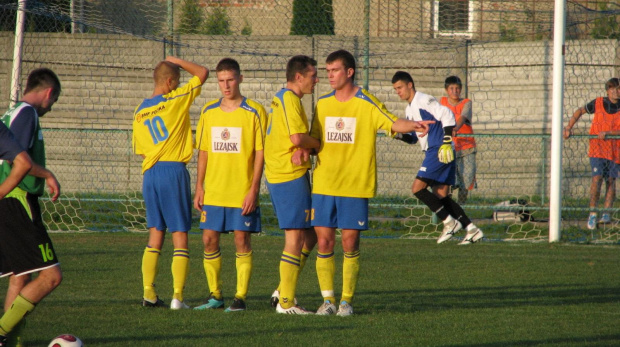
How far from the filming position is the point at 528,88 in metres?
17.0

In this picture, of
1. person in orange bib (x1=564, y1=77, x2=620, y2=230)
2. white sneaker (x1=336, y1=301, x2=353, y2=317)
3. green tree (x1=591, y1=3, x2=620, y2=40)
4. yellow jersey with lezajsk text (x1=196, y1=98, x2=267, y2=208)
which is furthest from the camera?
green tree (x1=591, y1=3, x2=620, y2=40)

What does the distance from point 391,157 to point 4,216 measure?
1177 cm

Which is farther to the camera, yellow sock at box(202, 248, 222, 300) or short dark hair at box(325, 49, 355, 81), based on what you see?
yellow sock at box(202, 248, 222, 300)

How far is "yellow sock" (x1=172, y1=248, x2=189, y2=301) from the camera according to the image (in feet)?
22.0

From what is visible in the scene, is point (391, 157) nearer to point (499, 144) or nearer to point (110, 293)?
point (499, 144)

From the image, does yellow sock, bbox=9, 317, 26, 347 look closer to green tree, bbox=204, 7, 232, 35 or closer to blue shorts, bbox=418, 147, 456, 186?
blue shorts, bbox=418, 147, 456, 186

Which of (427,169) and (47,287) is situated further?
(427,169)

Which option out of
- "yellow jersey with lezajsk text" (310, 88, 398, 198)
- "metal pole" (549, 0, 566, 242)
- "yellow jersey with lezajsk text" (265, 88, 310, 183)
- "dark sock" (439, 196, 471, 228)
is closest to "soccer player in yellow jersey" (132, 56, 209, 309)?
"yellow jersey with lezajsk text" (265, 88, 310, 183)

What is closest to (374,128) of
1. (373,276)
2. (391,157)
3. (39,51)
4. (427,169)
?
(373,276)

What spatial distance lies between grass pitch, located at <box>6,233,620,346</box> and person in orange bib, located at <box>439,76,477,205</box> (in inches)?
107

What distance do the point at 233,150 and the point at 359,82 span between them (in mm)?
10464

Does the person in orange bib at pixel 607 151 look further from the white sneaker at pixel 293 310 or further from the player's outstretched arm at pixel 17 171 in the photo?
the player's outstretched arm at pixel 17 171

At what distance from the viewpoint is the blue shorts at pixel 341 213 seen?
6512mm

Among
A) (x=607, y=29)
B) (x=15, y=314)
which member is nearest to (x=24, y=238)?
(x=15, y=314)
